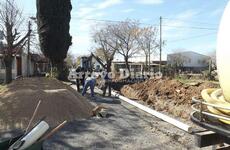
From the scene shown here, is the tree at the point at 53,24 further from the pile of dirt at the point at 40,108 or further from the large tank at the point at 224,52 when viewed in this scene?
the large tank at the point at 224,52

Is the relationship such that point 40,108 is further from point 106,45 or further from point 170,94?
point 106,45

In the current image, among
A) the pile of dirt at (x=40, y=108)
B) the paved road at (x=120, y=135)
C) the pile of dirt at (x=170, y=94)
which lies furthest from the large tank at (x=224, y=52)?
the pile of dirt at (x=170, y=94)

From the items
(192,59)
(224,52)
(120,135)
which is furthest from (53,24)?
(192,59)

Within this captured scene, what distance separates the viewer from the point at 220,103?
12.7 ft

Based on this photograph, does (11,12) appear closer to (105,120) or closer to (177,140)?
(105,120)

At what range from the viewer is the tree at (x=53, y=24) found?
2625 centimetres

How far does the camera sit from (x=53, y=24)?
26375mm

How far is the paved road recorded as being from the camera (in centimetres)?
802

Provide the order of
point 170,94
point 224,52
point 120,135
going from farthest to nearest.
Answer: point 170,94 → point 120,135 → point 224,52

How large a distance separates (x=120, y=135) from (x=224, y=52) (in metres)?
5.71

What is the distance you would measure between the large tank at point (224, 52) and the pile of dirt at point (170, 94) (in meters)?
8.02

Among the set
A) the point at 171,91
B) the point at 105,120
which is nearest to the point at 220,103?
the point at 105,120

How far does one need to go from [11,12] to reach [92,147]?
1130 inches

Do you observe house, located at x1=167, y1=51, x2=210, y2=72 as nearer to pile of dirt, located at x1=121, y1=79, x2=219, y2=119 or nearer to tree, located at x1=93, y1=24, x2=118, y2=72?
tree, located at x1=93, y1=24, x2=118, y2=72
